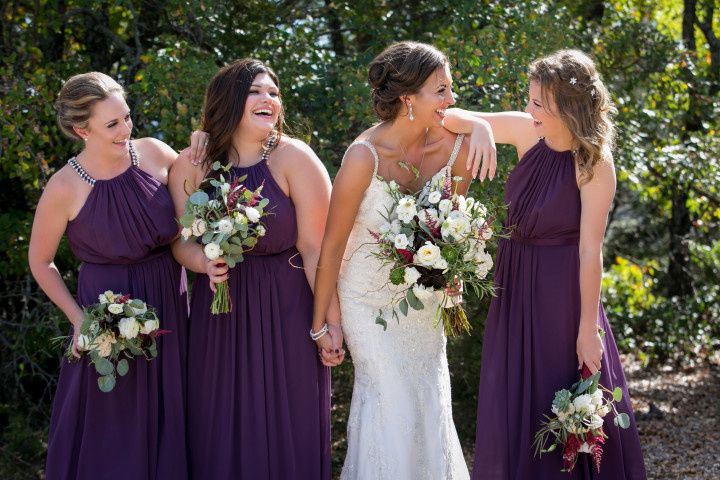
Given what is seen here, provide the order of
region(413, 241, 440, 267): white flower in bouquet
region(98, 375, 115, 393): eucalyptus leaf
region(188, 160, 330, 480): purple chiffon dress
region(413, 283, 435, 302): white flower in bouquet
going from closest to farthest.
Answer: region(413, 241, 440, 267): white flower in bouquet < region(413, 283, 435, 302): white flower in bouquet < region(98, 375, 115, 393): eucalyptus leaf < region(188, 160, 330, 480): purple chiffon dress

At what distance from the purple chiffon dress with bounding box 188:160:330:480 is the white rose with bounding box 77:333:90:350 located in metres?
0.51

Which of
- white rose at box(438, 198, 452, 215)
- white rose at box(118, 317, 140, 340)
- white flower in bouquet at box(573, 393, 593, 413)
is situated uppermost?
white rose at box(438, 198, 452, 215)

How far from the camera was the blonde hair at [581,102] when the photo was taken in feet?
12.8

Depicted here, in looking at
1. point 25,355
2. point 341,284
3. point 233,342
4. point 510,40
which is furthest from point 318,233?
point 25,355

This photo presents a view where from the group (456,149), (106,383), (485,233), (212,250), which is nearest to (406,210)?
(485,233)

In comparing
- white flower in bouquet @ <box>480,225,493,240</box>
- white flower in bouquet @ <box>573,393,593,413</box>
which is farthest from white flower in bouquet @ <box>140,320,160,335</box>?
white flower in bouquet @ <box>573,393,593,413</box>

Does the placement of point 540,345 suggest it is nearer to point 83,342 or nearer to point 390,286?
point 390,286

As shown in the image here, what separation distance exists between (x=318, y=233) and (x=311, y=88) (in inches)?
76.0

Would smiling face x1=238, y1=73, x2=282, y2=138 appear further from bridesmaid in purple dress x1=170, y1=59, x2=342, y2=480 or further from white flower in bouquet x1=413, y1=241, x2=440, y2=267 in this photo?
white flower in bouquet x1=413, y1=241, x2=440, y2=267

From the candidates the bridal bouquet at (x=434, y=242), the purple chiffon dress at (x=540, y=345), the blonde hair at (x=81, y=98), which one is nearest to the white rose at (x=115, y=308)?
the blonde hair at (x=81, y=98)

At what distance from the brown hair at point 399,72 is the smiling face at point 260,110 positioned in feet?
1.50

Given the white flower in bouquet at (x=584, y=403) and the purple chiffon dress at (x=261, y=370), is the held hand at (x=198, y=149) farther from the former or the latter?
the white flower in bouquet at (x=584, y=403)

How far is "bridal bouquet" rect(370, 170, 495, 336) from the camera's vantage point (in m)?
3.88

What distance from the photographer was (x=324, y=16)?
6828mm
